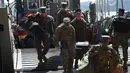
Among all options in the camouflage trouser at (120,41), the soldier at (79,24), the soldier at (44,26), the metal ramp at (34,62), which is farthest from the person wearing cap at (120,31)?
the soldier at (44,26)

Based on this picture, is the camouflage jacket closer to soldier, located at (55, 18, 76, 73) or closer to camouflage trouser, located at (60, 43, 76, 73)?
soldier, located at (55, 18, 76, 73)

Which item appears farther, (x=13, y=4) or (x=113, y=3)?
(x=113, y=3)

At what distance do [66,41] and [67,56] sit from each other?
400mm

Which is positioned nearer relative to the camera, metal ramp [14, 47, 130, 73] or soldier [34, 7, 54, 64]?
metal ramp [14, 47, 130, 73]

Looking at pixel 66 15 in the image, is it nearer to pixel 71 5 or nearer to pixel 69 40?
pixel 69 40

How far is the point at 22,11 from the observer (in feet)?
62.5

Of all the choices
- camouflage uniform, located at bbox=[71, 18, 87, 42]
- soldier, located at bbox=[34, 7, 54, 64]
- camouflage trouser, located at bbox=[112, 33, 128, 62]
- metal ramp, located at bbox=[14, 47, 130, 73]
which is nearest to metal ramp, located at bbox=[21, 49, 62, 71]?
metal ramp, located at bbox=[14, 47, 130, 73]

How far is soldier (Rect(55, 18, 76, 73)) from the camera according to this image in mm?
10539

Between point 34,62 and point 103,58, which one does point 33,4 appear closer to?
point 34,62

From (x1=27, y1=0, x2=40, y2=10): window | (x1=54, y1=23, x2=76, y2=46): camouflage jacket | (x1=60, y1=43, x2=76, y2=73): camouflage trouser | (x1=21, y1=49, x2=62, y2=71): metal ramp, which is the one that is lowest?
(x1=21, y1=49, x2=62, y2=71): metal ramp

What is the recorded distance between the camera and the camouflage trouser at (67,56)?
34.6 feet

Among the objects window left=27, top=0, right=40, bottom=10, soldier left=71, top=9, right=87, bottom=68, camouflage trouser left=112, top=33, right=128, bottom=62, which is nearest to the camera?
camouflage trouser left=112, top=33, right=128, bottom=62

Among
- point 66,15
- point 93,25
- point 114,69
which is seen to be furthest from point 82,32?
point 114,69

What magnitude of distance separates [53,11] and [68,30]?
252 inches
